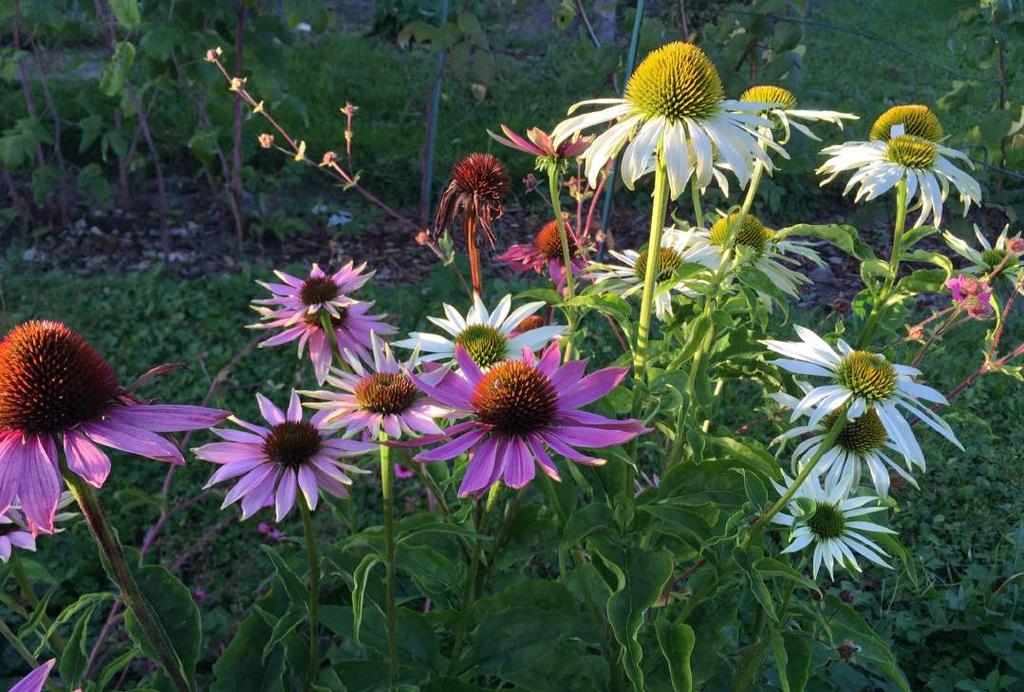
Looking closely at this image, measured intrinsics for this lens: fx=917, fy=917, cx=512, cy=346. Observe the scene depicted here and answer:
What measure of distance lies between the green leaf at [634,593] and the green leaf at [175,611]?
1.46ft

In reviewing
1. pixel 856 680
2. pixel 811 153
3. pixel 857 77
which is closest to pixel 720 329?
pixel 856 680

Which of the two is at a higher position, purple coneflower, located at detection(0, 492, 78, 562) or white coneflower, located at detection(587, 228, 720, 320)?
white coneflower, located at detection(587, 228, 720, 320)

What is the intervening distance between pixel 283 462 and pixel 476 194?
0.50m

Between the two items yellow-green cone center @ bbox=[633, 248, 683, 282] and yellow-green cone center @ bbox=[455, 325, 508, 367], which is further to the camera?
yellow-green cone center @ bbox=[633, 248, 683, 282]

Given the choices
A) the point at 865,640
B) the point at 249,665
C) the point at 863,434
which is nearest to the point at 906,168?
the point at 863,434

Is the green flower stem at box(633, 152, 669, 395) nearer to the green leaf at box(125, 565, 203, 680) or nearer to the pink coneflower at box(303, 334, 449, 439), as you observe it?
the pink coneflower at box(303, 334, 449, 439)

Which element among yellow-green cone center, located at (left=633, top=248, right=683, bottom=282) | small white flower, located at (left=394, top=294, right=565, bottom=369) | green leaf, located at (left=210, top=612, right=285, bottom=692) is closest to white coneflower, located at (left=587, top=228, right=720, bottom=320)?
yellow-green cone center, located at (left=633, top=248, right=683, bottom=282)

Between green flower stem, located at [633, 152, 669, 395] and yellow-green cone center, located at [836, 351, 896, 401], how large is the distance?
24cm

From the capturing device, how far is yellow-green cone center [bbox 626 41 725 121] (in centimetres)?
108

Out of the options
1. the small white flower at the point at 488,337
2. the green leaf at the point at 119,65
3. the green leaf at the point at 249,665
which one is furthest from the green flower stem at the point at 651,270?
the green leaf at the point at 119,65

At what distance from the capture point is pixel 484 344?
116 cm

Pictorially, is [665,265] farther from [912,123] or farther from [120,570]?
[120,570]

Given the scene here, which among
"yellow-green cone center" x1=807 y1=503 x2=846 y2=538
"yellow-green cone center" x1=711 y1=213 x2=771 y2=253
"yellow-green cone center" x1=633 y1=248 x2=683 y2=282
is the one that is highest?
"yellow-green cone center" x1=711 y1=213 x2=771 y2=253

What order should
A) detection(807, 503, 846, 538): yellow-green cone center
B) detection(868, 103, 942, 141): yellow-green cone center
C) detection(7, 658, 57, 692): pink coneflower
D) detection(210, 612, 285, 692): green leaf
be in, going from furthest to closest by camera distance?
1. detection(868, 103, 942, 141): yellow-green cone center
2. detection(807, 503, 846, 538): yellow-green cone center
3. detection(210, 612, 285, 692): green leaf
4. detection(7, 658, 57, 692): pink coneflower
